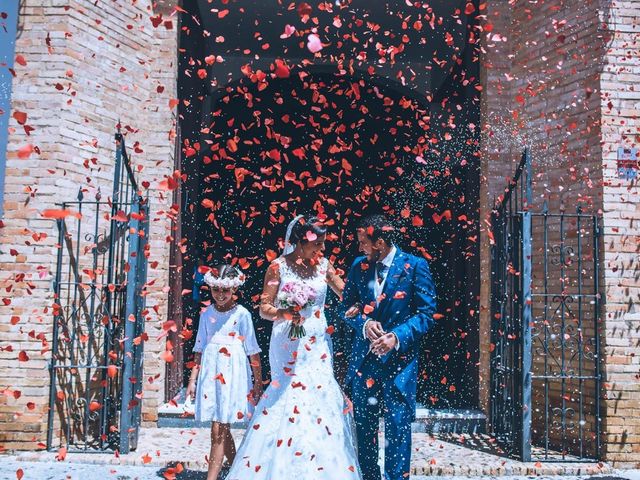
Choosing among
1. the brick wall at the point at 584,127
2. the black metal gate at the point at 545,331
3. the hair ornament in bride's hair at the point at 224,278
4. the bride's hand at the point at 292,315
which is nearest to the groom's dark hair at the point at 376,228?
the bride's hand at the point at 292,315

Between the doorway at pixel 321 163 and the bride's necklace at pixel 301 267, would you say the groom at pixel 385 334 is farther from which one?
the doorway at pixel 321 163

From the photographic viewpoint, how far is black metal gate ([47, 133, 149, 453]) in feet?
19.9

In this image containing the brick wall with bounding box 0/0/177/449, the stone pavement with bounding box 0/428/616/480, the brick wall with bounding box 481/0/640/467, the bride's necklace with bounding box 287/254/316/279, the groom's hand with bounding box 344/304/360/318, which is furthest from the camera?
the brick wall with bounding box 481/0/640/467

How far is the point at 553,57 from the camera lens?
7.18 m

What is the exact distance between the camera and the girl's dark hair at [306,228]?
4531 mm

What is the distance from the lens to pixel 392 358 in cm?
430

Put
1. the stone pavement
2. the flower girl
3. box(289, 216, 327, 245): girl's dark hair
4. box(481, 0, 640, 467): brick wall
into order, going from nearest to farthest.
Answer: box(289, 216, 327, 245): girl's dark hair → the flower girl → the stone pavement → box(481, 0, 640, 467): brick wall

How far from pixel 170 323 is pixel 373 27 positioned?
5.18 metres

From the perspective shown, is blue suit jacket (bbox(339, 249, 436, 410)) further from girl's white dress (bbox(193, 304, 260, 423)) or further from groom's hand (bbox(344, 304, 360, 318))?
girl's white dress (bbox(193, 304, 260, 423))

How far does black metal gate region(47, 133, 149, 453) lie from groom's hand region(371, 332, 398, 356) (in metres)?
2.86

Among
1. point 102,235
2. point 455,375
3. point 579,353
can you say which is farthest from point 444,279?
point 102,235

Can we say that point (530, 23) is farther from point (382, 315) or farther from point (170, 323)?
point (170, 323)

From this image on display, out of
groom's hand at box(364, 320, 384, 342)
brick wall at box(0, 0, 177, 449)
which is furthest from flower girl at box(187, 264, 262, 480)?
brick wall at box(0, 0, 177, 449)

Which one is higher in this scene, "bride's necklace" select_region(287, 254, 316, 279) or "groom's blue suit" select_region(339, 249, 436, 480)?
"bride's necklace" select_region(287, 254, 316, 279)
